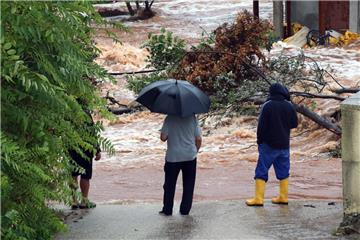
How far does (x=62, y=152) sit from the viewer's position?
24.7ft

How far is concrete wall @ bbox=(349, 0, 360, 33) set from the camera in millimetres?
26891

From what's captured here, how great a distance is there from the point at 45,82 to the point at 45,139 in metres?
0.79

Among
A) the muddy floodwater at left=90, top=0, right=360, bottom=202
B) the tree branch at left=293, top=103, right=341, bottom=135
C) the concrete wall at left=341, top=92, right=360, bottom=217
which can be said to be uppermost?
the concrete wall at left=341, top=92, right=360, bottom=217

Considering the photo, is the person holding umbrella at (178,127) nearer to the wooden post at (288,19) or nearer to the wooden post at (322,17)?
the wooden post at (322,17)

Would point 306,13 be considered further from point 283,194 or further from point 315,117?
point 283,194

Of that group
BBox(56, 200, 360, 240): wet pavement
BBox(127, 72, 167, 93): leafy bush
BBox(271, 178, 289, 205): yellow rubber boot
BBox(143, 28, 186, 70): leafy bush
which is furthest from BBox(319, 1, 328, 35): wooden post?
BBox(271, 178, 289, 205): yellow rubber boot

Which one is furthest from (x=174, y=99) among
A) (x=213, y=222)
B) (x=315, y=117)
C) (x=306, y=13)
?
(x=306, y=13)

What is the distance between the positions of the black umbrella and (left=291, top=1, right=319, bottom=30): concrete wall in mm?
20144

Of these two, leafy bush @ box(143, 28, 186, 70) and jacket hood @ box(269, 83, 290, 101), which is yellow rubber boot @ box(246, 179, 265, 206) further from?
leafy bush @ box(143, 28, 186, 70)

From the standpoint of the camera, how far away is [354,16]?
27094mm

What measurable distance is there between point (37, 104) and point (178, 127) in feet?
8.12

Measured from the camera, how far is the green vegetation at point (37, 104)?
20.7ft

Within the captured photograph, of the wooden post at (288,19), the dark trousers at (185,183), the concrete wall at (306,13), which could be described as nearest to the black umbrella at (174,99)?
the dark trousers at (185,183)

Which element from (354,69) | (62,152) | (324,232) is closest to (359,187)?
(324,232)
